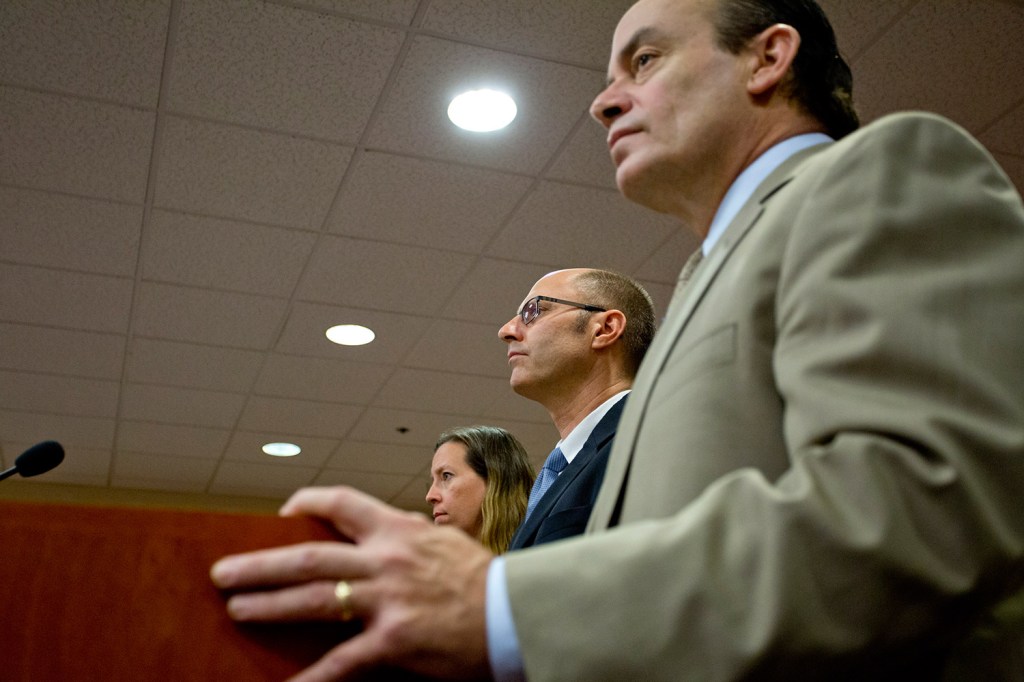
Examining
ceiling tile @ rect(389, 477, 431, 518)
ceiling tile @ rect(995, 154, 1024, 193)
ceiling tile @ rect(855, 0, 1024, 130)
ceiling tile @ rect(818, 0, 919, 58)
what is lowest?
ceiling tile @ rect(995, 154, 1024, 193)

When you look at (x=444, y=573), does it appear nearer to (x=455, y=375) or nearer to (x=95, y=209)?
(x=95, y=209)

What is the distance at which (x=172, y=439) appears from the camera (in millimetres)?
5723

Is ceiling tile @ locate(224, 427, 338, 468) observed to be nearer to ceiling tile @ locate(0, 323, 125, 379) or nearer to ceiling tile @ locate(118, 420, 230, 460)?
ceiling tile @ locate(118, 420, 230, 460)

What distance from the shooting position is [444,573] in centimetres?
56

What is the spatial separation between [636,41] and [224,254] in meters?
2.80

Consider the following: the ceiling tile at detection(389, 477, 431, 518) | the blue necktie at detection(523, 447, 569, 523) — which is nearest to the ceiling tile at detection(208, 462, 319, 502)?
the ceiling tile at detection(389, 477, 431, 518)

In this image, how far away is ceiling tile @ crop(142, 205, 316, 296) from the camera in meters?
3.41

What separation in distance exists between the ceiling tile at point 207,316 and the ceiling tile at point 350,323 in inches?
3.7

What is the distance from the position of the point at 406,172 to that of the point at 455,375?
1.87m

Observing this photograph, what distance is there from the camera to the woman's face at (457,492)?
2.62m

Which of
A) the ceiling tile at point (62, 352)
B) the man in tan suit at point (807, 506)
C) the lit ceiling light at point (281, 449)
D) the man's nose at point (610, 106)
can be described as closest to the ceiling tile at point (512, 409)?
the lit ceiling light at point (281, 449)

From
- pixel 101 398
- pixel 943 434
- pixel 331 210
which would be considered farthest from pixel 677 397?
pixel 101 398

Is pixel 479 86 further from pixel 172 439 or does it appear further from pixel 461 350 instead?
pixel 172 439

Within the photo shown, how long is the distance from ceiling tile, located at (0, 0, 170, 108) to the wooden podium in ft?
6.95
